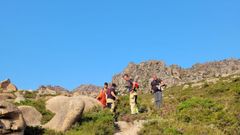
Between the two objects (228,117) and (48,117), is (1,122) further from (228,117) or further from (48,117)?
(228,117)

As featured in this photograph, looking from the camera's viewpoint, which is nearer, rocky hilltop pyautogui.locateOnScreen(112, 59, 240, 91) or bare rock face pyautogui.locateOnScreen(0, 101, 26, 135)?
bare rock face pyautogui.locateOnScreen(0, 101, 26, 135)

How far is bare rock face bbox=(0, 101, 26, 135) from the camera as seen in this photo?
62.1 feet

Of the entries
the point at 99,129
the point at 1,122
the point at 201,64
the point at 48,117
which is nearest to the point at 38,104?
the point at 48,117

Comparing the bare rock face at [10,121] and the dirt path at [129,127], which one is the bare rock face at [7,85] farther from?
the bare rock face at [10,121]

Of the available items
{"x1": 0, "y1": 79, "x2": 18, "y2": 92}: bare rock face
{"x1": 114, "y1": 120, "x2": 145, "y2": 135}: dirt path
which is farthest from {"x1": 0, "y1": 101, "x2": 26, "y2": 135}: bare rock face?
{"x1": 0, "y1": 79, "x2": 18, "y2": 92}: bare rock face

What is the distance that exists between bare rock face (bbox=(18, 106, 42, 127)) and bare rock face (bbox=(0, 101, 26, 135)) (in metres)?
3.61

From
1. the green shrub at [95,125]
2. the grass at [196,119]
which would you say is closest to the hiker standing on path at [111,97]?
the green shrub at [95,125]

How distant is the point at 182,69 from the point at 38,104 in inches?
2776

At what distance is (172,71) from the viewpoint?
89.9 metres

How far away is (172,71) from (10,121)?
72.3 meters

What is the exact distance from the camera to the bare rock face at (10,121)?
18.9m

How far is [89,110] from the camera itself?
26.8 m

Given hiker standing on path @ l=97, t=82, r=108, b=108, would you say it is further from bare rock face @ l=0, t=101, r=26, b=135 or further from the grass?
bare rock face @ l=0, t=101, r=26, b=135

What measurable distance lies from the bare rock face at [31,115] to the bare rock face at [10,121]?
3607 mm
